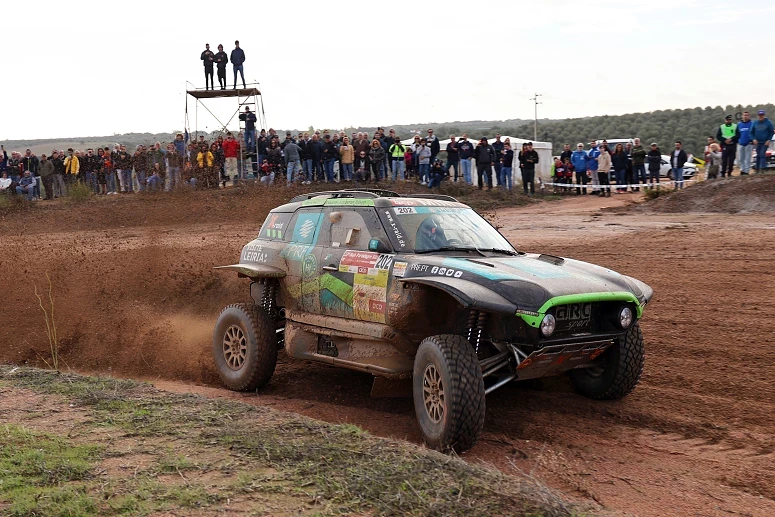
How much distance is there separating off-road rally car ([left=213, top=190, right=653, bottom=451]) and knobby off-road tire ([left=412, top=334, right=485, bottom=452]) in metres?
0.01

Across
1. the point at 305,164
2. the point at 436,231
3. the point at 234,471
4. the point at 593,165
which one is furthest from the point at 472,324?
the point at 593,165

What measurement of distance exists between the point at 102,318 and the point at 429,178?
1544 cm

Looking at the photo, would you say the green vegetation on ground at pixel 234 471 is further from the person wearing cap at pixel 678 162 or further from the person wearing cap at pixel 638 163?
the person wearing cap at pixel 638 163

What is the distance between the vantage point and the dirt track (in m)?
6.36

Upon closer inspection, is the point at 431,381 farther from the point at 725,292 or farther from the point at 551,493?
the point at 725,292

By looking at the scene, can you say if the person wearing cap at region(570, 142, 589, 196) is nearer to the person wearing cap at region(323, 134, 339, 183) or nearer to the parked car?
the parked car

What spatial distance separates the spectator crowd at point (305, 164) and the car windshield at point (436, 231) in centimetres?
1728

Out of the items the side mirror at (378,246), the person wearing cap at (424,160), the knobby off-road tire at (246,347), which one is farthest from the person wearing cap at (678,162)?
the side mirror at (378,246)

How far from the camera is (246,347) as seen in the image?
9039 millimetres

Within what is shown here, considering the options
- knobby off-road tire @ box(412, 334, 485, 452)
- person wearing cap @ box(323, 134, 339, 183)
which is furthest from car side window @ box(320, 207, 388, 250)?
person wearing cap @ box(323, 134, 339, 183)

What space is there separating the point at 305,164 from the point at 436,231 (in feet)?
59.9

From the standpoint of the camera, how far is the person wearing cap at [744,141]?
22422mm

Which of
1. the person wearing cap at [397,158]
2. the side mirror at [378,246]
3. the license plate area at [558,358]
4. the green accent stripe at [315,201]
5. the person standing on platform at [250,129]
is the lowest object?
the license plate area at [558,358]

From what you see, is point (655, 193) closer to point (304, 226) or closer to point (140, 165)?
point (140, 165)
